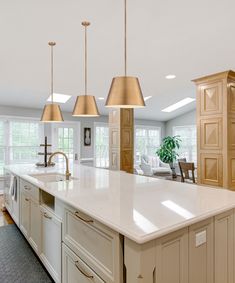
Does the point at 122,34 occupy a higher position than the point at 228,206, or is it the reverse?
the point at 122,34

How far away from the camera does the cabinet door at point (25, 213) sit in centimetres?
266

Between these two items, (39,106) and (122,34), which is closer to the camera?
(122,34)

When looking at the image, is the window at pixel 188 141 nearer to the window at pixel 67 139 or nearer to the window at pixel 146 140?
the window at pixel 146 140

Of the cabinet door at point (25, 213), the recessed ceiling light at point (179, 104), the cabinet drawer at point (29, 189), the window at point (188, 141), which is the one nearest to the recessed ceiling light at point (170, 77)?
the recessed ceiling light at point (179, 104)

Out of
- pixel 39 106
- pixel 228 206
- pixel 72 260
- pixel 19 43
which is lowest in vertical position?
pixel 72 260

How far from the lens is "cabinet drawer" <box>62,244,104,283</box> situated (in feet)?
4.43

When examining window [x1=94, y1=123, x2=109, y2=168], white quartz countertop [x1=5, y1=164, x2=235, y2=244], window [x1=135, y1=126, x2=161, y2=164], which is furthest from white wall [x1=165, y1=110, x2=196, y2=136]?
white quartz countertop [x1=5, y1=164, x2=235, y2=244]

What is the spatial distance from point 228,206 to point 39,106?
5629 mm

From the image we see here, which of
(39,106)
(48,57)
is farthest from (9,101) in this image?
(48,57)

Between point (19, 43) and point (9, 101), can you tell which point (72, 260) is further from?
point (9, 101)

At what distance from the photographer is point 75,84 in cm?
482

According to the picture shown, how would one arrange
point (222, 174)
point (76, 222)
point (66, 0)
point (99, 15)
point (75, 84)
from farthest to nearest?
point (75, 84)
point (222, 174)
point (99, 15)
point (66, 0)
point (76, 222)

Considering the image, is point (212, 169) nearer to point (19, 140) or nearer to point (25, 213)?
point (25, 213)

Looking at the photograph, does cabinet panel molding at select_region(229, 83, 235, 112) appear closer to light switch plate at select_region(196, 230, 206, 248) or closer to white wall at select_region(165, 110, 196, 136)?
light switch plate at select_region(196, 230, 206, 248)
